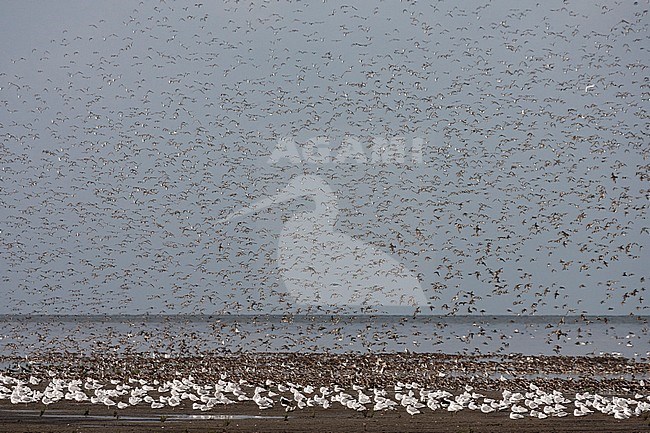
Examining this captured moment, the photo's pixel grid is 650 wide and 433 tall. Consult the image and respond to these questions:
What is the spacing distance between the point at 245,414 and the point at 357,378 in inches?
192

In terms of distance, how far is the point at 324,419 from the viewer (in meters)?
15.4

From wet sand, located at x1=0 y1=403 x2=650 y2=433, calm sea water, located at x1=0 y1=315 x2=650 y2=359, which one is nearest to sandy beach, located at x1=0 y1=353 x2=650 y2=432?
wet sand, located at x1=0 y1=403 x2=650 y2=433

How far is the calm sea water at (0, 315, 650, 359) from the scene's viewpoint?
30469 millimetres

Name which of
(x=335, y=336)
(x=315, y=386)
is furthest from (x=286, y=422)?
(x=335, y=336)

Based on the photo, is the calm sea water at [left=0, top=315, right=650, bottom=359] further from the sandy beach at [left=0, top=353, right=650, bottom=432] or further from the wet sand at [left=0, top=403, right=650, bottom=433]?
the wet sand at [left=0, top=403, right=650, bottom=433]

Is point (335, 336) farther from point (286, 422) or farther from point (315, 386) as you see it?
point (286, 422)

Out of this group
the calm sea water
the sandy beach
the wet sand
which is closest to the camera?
the wet sand

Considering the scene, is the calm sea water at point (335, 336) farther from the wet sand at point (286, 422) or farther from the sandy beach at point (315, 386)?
the wet sand at point (286, 422)

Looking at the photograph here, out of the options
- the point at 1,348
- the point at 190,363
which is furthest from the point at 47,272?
the point at 190,363

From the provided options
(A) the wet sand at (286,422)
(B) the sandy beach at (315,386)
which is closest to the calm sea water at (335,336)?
(B) the sandy beach at (315,386)

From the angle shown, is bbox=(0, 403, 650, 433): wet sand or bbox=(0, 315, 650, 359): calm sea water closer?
bbox=(0, 403, 650, 433): wet sand

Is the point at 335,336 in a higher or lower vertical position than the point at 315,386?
lower

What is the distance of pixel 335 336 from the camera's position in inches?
1526

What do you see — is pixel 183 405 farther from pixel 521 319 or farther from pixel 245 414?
pixel 521 319
